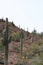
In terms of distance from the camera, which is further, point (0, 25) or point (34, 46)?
point (0, 25)

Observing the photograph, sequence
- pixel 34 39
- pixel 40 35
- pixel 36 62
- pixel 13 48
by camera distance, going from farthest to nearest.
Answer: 1. pixel 40 35
2. pixel 34 39
3. pixel 13 48
4. pixel 36 62

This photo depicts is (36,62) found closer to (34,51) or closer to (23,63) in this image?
(23,63)

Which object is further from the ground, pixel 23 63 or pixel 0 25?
pixel 0 25

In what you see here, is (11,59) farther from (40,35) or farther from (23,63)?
(40,35)

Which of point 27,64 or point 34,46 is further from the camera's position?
point 34,46

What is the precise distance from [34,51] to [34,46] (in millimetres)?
1428

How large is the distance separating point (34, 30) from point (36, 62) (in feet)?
58.7

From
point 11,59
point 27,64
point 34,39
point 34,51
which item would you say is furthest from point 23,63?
point 34,39

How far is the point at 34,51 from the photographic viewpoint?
86.7ft

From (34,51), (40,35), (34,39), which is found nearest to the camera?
(34,51)

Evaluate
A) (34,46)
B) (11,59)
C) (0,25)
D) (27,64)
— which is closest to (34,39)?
(0,25)

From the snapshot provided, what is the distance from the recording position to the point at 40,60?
19.1 meters

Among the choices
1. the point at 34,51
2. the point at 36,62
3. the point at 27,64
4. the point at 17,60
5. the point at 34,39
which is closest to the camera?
the point at 36,62

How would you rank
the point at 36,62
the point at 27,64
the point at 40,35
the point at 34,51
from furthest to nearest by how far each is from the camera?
the point at 40,35 → the point at 34,51 → the point at 27,64 → the point at 36,62
